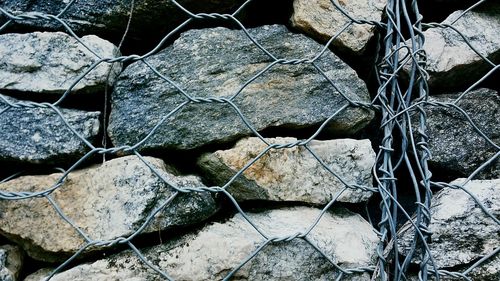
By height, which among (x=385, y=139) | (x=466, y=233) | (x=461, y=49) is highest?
(x=461, y=49)

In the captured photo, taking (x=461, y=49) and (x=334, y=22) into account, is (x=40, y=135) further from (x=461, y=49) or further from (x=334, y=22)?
(x=461, y=49)

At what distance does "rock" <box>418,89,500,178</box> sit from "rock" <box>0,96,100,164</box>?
0.63 meters

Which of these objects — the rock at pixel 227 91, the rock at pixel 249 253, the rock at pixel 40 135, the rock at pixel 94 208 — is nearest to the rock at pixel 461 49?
the rock at pixel 227 91

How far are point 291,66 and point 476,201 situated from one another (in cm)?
40

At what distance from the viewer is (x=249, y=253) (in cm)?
90

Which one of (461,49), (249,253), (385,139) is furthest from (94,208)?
(461,49)

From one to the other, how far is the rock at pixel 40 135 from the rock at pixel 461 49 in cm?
65

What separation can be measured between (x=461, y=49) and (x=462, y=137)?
174 mm

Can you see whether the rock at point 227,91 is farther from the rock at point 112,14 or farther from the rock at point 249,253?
the rock at point 249,253

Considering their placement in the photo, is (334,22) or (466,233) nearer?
(466,233)

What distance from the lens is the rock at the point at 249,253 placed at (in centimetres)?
89

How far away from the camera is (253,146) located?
3.16 ft

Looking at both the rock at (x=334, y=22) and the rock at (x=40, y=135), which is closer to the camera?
the rock at (x=40, y=135)

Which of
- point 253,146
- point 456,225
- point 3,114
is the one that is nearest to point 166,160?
A: point 253,146
